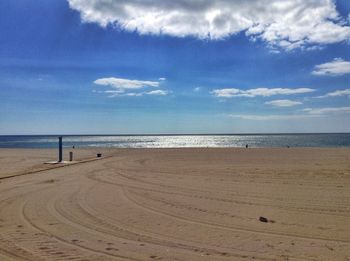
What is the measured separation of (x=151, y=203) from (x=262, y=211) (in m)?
3.38

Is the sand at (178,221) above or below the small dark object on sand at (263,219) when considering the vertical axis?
below

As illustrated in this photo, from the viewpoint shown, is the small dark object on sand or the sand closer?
the sand

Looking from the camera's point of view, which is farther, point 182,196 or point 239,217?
point 182,196

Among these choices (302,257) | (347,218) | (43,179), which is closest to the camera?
(302,257)

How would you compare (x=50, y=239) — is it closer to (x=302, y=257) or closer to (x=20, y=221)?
(x=20, y=221)

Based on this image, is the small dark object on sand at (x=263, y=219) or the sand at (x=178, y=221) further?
the small dark object on sand at (x=263, y=219)

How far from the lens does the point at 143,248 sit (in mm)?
6863

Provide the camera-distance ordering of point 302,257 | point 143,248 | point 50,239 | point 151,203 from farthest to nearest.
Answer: point 151,203 → point 50,239 → point 143,248 → point 302,257

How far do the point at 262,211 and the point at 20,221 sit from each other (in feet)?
20.3

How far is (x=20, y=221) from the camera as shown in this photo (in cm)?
909

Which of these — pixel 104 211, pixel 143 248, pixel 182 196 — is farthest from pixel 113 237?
pixel 182 196

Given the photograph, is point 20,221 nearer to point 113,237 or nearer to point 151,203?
point 113,237

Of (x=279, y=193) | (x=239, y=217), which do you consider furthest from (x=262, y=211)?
(x=279, y=193)

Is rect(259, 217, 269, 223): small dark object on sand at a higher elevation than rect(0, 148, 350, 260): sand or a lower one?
higher
